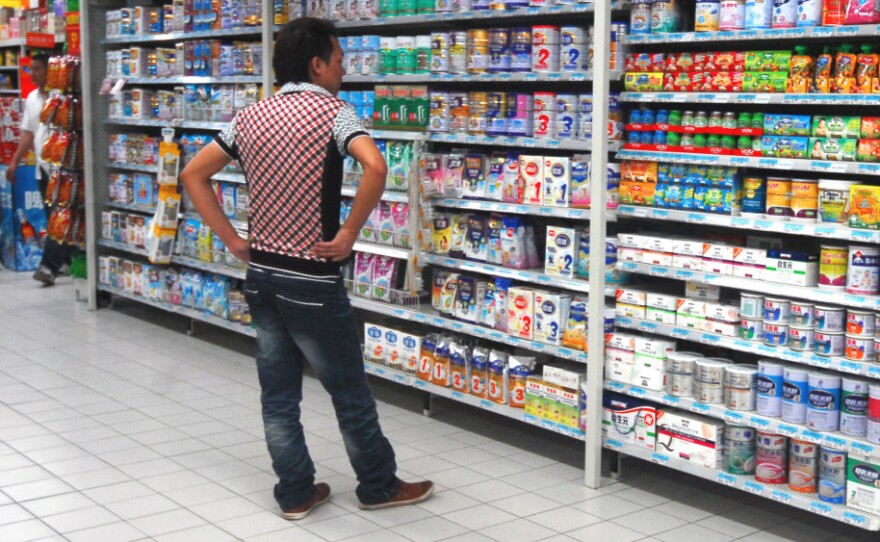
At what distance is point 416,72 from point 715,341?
87.9 inches

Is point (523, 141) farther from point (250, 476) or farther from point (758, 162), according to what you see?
point (250, 476)

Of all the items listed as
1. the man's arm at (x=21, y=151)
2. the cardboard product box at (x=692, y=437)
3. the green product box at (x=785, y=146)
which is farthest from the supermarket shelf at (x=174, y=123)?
the green product box at (x=785, y=146)

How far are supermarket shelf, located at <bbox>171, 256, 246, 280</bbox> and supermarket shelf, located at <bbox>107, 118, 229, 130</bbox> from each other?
935 mm

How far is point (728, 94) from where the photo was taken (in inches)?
162

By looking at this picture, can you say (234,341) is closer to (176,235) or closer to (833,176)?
(176,235)

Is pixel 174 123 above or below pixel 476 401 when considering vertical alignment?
above

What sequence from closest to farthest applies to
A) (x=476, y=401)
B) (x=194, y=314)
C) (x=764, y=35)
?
(x=764, y=35) < (x=476, y=401) < (x=194, y=314)

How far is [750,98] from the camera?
4.05m

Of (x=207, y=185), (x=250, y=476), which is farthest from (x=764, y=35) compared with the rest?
(x=250, y=476)

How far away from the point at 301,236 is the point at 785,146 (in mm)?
1860

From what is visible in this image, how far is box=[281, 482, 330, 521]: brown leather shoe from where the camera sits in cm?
425

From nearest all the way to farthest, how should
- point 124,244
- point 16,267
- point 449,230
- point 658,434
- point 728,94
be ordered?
point 728,94, point 658,434, point 449,230, point 124,244, point 16,267

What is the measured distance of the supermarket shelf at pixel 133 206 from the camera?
801 cm

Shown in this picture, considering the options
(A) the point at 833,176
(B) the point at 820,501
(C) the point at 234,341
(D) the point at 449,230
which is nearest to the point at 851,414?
(B) the point at 820,501
